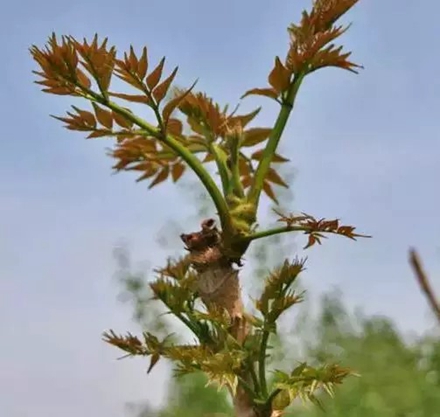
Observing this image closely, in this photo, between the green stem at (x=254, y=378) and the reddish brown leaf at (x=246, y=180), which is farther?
the reddish brown leaf at (x=246, y=180)

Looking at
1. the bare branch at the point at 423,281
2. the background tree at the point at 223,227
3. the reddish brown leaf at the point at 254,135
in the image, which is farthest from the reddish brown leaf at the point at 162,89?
the bare branch at the point at 423,281

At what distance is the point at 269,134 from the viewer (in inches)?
23.5

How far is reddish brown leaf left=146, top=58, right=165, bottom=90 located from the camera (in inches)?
19.8

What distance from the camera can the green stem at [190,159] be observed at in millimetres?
515

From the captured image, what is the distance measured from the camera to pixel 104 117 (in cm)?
55

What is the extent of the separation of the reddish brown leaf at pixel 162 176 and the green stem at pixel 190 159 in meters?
0.12

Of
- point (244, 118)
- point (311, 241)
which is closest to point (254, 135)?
point (244, 118)

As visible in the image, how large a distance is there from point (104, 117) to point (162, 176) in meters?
0.11

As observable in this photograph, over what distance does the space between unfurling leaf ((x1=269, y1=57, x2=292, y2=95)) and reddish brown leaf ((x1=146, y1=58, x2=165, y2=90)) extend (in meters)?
0.08

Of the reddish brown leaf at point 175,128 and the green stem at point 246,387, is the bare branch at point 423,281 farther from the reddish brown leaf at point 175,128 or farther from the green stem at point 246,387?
the reddish brown leaf at point 175,128

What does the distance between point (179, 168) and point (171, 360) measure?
18 cm

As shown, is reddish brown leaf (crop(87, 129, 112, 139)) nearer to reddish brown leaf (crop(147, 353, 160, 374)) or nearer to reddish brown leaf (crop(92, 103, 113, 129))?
reddish brown leaf (crop(92, 103, 113, 129))

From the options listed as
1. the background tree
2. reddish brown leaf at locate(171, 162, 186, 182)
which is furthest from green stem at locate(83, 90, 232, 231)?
reddish brown leaf at locate(171, 162, 186, 182)

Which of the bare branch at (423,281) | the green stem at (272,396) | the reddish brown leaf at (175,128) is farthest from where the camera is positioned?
the reddish brown leaf at (175,128)
